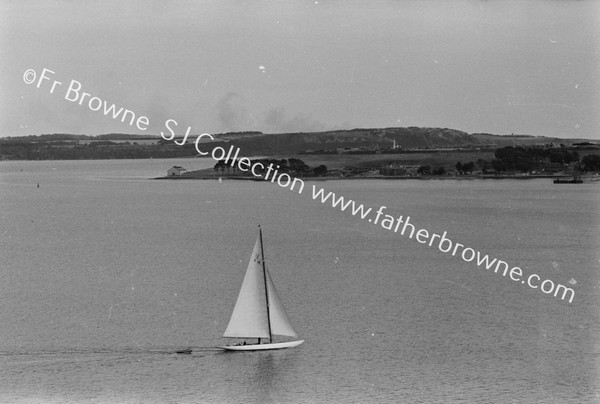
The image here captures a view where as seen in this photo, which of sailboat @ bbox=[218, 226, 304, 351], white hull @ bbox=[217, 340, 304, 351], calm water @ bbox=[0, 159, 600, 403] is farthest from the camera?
sailboat @ bbox=[218, 226, 304, 351]

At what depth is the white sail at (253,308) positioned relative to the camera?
70.8ft

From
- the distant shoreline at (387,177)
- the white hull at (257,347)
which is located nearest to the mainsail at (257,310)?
the white hull at (257,347)

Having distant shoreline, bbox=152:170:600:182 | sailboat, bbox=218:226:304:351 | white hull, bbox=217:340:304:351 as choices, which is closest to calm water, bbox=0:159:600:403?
white hull, bbox=217:340:304:351

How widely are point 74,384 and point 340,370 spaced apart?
6291 millimetres

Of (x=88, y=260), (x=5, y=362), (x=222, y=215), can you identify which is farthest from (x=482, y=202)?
(x=5, y=362)

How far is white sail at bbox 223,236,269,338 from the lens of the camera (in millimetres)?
21578

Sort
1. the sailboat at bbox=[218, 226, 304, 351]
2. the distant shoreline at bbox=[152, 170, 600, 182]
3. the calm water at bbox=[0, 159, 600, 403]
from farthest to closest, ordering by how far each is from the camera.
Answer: the distant shoreline at bbox=[152, 170, 600, 182] < the sailboat at bbox=[218, 226, 304, 351] < the calm water at bbox=[0, 159, 600, 403]

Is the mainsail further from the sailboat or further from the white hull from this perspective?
the white hull

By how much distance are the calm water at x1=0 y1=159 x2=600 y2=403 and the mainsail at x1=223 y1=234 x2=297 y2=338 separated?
0.70 meters

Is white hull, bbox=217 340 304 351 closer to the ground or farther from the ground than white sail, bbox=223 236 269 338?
closer to the ground

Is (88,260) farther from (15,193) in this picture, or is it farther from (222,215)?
(15,193)

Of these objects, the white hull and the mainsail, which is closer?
the white hull

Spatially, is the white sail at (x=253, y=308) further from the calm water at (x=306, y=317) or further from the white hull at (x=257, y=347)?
the calm water at (x=306, y=317)

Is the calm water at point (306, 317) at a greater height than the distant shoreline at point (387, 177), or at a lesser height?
lesser
